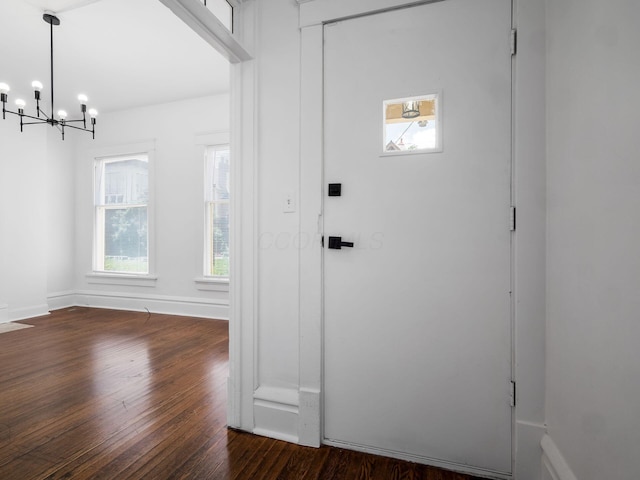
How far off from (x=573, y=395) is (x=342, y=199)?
49.6 inches

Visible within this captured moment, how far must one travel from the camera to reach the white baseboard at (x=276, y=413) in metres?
1.75

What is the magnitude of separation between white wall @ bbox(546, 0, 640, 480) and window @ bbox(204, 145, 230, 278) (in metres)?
3.97

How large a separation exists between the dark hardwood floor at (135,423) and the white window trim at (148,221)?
1.52 m

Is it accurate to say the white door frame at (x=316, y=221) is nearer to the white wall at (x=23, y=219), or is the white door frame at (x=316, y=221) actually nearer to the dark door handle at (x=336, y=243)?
the dark door handle at (x=336, y=243)

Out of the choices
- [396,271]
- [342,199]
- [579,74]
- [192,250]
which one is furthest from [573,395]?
[192,250]

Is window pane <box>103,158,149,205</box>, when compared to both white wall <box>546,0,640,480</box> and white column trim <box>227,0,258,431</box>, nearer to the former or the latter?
white column trim <box>227,0,258,431</box>

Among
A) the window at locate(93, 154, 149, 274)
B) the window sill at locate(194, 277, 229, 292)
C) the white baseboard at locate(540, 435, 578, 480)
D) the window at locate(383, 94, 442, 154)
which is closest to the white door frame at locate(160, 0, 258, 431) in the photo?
the window at locate(383, 94, 442, 154)

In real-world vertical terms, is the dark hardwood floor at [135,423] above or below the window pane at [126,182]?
below

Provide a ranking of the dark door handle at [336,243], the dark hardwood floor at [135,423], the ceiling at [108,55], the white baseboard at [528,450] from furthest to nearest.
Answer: the ceiling at [108,55] < the dark door handle at [336,243] < the dark hardwood floor at [135,423] < the white baseboard at [528,450]

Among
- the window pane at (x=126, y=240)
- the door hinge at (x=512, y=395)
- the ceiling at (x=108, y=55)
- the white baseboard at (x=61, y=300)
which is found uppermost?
the ceiling at (x=108, y=55)

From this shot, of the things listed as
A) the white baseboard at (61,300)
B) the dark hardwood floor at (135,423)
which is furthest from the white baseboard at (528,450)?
the white baseboard at (61,300)

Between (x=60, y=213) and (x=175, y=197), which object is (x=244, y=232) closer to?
(x=175, y=197)

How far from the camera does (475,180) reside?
4.90 feet

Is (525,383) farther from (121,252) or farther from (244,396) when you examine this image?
(121,252)
